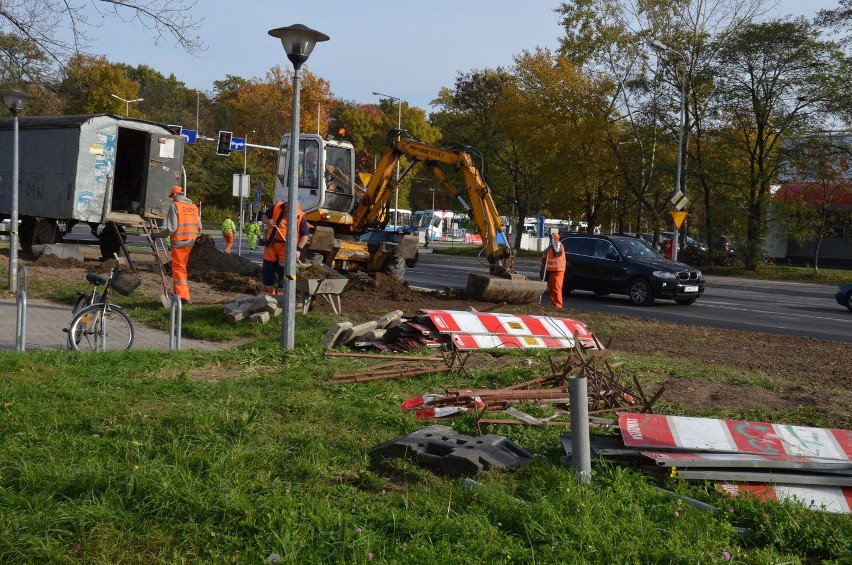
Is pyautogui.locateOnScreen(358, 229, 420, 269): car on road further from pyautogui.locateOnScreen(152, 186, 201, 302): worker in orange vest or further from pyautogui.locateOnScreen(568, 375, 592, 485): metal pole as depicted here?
pyautogui.locateOnScreen(568, 375, 592, 485): metal pole

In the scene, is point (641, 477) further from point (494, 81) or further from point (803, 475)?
point (494, 81)

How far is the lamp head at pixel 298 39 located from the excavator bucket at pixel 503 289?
8695mm

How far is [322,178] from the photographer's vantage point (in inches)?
836

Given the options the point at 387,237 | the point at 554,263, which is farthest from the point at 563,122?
the point at 554,263

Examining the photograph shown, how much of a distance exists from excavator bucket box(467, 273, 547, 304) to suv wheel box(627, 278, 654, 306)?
422 centimetres

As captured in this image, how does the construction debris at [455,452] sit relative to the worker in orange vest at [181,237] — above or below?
below

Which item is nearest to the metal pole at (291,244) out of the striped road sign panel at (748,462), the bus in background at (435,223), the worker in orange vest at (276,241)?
the worker in orange vest at (276,241)

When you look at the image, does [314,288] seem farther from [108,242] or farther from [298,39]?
[108,242]

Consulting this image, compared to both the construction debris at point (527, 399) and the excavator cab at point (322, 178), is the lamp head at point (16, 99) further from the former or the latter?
the construction debris at point (527, 399)

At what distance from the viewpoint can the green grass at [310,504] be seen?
163 inches

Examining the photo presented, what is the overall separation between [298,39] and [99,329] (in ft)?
13.6

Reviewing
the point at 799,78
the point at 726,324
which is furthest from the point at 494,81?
the point at 726,324

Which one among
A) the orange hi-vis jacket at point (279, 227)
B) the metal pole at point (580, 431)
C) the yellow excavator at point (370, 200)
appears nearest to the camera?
the metal pole at point (580, 431)

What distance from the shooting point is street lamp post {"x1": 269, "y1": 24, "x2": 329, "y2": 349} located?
995 cm
